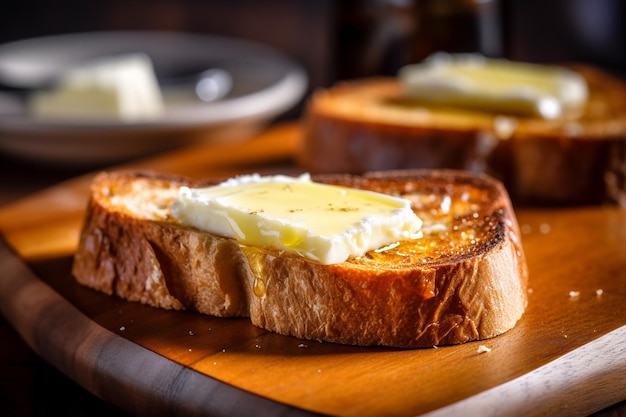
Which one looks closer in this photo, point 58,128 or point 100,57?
point 58,128

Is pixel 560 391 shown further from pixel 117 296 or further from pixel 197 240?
pixel 117 296

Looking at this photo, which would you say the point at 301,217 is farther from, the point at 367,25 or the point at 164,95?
the point at 164,95

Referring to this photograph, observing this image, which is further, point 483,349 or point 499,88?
point 499,88

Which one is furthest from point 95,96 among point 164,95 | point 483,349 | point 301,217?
point 483,349

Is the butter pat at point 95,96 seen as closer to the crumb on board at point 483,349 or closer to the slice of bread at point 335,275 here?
the slice of bread at point 335,275

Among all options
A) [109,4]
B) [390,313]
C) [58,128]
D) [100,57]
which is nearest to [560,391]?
[390,313]

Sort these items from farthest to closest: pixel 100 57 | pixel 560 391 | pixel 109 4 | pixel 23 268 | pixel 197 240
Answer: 1. pixel 109 4
2. pixel 100 57
3. pixel 23 268
4. pixel 197 240
5. pixel 560 391
